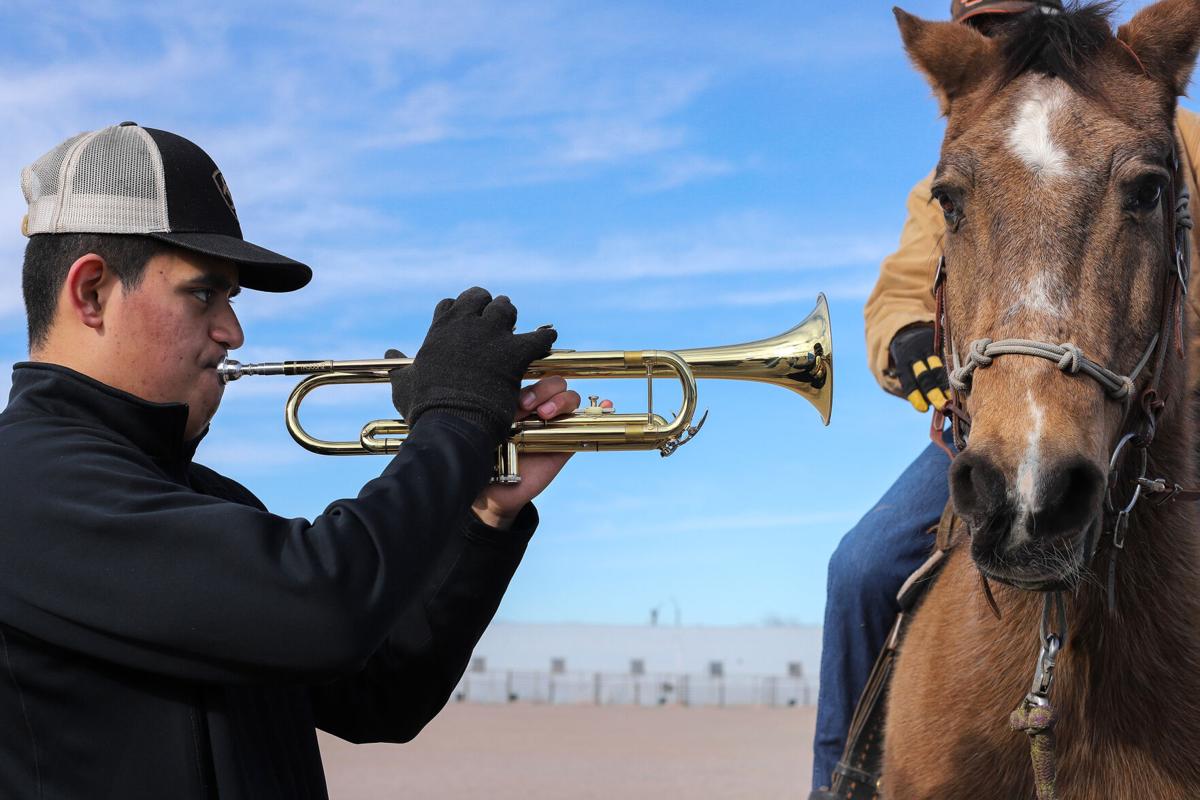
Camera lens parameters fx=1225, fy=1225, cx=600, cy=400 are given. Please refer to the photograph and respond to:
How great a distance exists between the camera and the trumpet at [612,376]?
4109mm

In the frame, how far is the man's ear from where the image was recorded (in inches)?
123

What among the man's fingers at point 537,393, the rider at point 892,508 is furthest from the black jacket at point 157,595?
the rider at point 892,508

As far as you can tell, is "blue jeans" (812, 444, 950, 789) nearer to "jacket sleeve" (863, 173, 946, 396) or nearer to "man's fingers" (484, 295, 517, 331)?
"jacket sleeve" (863, 173, 946, 396)

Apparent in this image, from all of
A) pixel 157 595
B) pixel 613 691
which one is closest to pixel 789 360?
pixel 157 595

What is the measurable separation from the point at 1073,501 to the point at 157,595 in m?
2.35

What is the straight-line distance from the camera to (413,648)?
3797mm

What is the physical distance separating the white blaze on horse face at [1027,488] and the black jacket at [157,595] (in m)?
1.44

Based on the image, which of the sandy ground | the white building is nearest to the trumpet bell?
the sandy ground

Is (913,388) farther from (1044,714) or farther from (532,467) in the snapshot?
(532,467)

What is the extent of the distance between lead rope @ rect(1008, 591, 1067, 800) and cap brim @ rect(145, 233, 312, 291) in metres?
2.55

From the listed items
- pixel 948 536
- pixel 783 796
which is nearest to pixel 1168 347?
pixel 948 536

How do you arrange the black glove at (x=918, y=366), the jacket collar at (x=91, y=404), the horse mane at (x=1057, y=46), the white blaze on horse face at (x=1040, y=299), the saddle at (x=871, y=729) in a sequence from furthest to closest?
the black glove at (x=918, y=366), the saddle at (x=871, y=729), the horse mane at (x=1057, y=46), the white blaze on horse face at (x=1040, y=299), the jacket collar at (x=91, y=404)

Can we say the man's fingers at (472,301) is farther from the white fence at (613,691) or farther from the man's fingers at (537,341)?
the white fence at (613,691)

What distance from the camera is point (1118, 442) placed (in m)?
3.72
